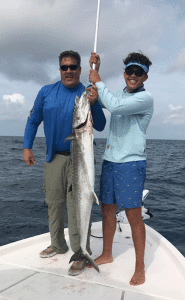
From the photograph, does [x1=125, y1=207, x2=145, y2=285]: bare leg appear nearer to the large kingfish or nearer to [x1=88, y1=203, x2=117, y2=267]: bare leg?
[x1=88, y1=203, x2=117, y2=267]: bare leg

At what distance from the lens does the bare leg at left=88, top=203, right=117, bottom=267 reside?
10.7ft

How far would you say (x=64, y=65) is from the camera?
3.15 m

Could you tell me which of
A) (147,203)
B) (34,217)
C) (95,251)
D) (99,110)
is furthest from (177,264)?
(147,203)

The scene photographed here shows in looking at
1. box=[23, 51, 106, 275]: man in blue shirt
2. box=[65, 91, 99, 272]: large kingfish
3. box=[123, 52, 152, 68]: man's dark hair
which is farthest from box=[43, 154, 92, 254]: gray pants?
box=[123, 52, 152, 68]: man's dark hair

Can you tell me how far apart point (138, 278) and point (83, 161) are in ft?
5.40

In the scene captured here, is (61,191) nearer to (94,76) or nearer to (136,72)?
(94,76)

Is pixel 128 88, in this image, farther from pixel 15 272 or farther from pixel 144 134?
pixel 15 272

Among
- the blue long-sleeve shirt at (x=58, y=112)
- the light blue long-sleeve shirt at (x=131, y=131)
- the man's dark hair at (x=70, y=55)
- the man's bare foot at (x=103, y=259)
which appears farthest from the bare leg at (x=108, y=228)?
the man's dark hair at (x=70, y=55)

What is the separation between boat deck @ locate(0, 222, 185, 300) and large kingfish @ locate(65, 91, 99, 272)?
16.5 inches

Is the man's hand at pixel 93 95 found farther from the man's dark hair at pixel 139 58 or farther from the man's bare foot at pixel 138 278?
the man's bare foot at pixel 138 278

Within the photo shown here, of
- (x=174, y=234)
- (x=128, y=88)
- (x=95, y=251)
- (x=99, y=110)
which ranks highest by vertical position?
(x=128, y=88)

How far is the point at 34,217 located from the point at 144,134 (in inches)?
250

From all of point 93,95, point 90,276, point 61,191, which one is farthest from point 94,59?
point 90,276

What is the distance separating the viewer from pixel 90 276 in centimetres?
308
